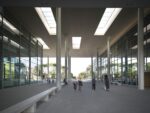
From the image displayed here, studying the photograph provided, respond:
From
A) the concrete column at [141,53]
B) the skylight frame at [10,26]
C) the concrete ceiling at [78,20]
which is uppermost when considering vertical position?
the concrete ceiling at [78,20]

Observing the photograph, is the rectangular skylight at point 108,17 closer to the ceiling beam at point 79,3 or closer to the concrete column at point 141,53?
the concrete column at point 141,53

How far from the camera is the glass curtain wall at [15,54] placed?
25.3 metres

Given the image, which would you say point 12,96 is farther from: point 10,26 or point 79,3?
point 10,26

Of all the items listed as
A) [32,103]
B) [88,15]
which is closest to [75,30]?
[88,15]

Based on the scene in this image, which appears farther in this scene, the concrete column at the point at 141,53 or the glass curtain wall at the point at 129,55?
the glass curtain wall at the point at 129,55

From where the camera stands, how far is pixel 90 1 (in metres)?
13.4

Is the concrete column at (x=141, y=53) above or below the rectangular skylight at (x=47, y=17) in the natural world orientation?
below

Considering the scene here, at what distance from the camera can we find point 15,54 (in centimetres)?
3036

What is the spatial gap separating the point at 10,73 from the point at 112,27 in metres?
15.6

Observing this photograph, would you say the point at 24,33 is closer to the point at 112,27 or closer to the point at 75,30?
the point at 75,30

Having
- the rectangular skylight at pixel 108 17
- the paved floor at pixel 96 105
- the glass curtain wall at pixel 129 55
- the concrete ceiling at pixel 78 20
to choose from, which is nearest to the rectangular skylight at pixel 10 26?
the concrete ceiling at pixel 78 20

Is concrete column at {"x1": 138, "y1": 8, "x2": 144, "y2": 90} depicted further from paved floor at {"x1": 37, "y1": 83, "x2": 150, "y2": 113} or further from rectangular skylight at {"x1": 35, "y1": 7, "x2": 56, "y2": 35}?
paved floor at {"x1": 37, "y1": 83, "x2": 150, "y2": 113}

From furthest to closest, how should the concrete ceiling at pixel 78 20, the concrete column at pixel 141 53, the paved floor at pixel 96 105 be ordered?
the concrete ceiling at pixel 78 20 → the concrete column at pixel 141 53 → the paved floor at pixel 96 105

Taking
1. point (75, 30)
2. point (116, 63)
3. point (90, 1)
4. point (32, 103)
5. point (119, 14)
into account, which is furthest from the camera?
point (116, 63)
